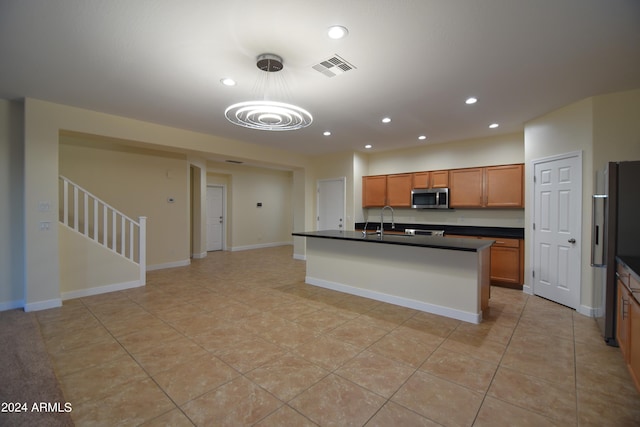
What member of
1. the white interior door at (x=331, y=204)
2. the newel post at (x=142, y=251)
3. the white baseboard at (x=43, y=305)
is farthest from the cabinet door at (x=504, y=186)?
the white baseboard at (x=43, y=305)

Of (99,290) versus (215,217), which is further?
(215,217)

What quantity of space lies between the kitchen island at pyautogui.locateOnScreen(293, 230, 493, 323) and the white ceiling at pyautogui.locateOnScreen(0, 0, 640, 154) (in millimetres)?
1792

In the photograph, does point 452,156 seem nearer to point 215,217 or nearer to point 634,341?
point 634,341

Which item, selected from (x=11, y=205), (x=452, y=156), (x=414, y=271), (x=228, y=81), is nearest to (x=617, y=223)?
(x=414, y=271)

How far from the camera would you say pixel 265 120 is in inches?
115

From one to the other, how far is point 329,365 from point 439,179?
453 centimetres

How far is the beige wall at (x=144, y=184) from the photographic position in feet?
16.3

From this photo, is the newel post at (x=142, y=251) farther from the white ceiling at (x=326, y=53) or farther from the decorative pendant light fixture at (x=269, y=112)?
the decorative pendant light fixture at (x=269, y=112)

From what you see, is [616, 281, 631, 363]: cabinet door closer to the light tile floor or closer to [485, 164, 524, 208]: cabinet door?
the light tile floor

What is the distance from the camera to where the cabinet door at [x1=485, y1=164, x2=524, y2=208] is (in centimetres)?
479

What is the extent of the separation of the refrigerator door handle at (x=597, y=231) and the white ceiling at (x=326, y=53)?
127 cm

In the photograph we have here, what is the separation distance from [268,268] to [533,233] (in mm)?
4793

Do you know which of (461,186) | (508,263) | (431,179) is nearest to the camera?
(508,263)

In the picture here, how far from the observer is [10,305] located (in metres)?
3.69
